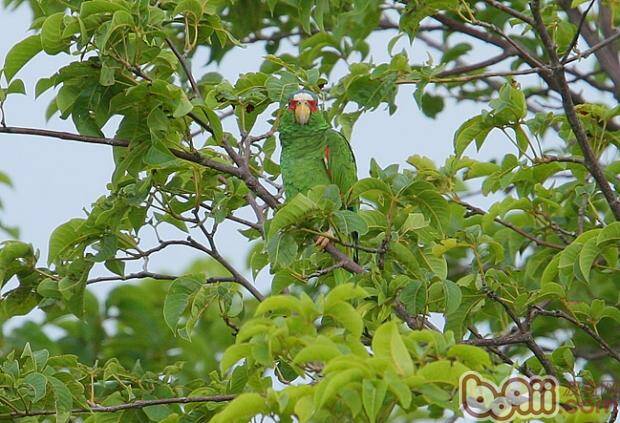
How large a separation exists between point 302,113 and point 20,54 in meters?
1.63

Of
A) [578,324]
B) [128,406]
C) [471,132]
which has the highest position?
[471,132]

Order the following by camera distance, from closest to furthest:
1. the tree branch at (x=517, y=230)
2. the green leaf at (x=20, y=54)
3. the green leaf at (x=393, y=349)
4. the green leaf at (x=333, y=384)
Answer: the green leaf at (x=333, y=384) → the green leaf at (x=393, y=349) → the green leaf at (x=20, y=54) → the tree branch at (x=517, y=230)

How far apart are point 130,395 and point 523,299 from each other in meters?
1.41

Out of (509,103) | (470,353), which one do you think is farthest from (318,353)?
(509,103)

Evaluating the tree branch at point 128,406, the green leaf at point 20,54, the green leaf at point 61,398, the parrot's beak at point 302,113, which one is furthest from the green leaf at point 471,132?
the green leaf at point 61,398

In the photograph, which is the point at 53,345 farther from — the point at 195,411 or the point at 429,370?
the point at 429,370

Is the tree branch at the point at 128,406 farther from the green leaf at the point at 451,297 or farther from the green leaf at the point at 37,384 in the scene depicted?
the green leaf at the point at 451,297

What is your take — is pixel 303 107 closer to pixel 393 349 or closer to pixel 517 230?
pixel 517 230

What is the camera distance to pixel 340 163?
468cm

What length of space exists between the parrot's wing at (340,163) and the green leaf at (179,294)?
3.92 ft

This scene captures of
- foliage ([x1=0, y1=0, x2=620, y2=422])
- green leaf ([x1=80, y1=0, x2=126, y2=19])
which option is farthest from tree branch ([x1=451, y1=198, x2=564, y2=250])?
green leaf ([x1=80, y1=0, x2=126, y2=19])

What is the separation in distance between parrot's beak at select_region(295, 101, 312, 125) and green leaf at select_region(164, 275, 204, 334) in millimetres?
1321

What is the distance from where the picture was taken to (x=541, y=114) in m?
3.90

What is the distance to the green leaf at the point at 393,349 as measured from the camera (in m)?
2.45
